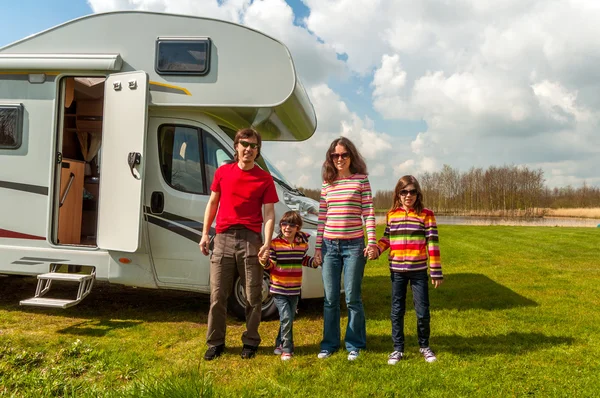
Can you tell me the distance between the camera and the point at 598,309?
5840 mm

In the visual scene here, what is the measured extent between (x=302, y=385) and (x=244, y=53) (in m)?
3.49

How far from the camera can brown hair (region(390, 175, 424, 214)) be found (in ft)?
12.7

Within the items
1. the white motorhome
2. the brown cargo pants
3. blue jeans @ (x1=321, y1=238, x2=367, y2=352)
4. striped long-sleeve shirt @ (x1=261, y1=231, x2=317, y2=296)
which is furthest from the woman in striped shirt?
the white motorhome

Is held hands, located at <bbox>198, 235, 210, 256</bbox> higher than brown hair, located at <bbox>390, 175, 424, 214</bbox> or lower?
lower

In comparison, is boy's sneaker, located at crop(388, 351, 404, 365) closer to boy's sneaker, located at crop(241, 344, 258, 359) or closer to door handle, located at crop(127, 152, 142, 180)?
boy's sneaker, located at crop(241, 344, 258, 359)

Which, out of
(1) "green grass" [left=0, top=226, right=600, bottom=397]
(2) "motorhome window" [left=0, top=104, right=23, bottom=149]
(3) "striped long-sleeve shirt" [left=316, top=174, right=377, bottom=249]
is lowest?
(1) "green grass" [left=0, top=226, right=600, bottom=397]

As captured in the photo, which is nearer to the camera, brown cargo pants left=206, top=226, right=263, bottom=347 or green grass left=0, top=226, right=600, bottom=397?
green grass left=0, top=226, right=600, bottom=397

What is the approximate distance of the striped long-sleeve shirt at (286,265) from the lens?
3836 mm

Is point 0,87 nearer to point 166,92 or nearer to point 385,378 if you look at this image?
point 166,92

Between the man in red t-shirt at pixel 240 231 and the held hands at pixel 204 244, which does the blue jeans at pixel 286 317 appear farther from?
the held hands at pixel 204 244

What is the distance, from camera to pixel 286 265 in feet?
12.7

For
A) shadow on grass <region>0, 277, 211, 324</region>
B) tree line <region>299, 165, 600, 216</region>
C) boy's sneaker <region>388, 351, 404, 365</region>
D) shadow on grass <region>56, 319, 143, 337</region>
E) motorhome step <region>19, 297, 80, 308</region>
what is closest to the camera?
boy's sneaker <region>388, 351, 404, 365</region>

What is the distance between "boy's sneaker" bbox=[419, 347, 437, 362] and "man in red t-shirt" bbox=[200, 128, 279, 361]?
1.50 metres

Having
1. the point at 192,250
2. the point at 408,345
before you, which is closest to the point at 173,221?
the point at 192,250
